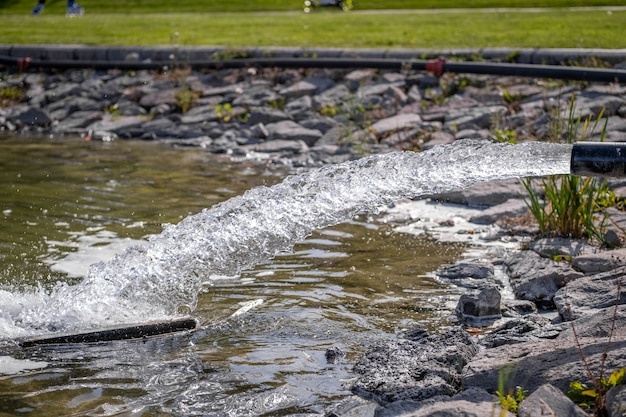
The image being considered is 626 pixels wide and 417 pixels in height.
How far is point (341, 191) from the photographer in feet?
20.6

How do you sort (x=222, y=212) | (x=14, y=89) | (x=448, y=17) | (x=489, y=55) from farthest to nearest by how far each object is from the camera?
(x=448, y=17)
(x=14, y=89)
(x=489, y=55)
(x=222, y=212)

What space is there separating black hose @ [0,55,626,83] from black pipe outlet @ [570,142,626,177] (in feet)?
19.7

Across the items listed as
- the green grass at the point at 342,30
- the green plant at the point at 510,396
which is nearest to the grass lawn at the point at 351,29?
the green grass at the point at 342,30

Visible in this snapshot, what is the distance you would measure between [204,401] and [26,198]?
517cm

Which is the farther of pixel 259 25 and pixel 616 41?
pixel 259 25

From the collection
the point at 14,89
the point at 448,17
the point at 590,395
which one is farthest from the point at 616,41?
the point at 590,395

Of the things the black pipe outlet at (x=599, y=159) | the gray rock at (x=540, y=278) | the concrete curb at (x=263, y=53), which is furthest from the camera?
the concrete curb at (x=263, y=53)

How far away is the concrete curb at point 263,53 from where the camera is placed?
1202cm

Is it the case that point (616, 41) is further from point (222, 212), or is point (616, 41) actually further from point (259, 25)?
point (222, 212)

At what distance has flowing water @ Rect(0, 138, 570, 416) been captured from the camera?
471 centimetres

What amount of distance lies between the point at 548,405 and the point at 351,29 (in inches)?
539

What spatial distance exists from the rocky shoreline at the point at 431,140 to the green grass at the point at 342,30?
66.2 inches

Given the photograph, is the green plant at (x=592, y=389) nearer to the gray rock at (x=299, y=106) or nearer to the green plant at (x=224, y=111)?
the gray rock at (x=299, y=106)

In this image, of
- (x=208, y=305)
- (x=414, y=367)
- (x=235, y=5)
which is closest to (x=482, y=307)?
(x=414, y=367)
